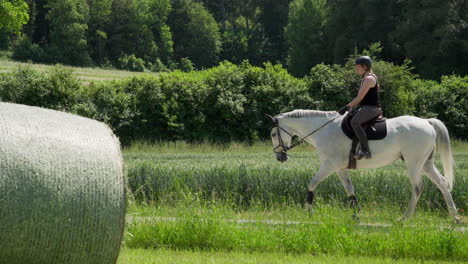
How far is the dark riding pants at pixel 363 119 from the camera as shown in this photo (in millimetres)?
11625

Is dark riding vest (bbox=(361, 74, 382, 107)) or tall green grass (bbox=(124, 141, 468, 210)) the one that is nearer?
dark riding vest (bbox=(361, 74, 382, 107))

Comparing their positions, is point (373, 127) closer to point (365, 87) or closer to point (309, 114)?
point (365, 87)

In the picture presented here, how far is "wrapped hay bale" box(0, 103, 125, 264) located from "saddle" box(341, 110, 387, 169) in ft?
21.6

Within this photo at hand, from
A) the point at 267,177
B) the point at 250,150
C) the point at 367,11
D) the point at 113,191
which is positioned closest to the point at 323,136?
the point at 267,177

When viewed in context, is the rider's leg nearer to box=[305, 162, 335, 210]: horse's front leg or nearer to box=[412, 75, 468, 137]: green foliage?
box=[305, 162, 335, 210]: horse's front leg

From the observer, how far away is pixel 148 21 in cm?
9181

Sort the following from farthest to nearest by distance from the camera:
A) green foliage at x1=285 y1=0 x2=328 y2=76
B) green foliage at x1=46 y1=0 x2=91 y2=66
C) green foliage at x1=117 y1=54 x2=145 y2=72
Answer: green foliage at x1=117 y1=54 x2=145 y2=72 < green foliage at x1=46 y1=0 x2=91 y2=66 < green foliage at x1=285 y1=0 x2=328 y2=76

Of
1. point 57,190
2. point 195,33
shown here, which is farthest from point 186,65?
point 57,190

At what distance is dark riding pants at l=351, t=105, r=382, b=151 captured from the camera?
11.6 meters

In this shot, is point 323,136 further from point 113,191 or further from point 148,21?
point 148,21

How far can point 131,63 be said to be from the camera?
8506 cm

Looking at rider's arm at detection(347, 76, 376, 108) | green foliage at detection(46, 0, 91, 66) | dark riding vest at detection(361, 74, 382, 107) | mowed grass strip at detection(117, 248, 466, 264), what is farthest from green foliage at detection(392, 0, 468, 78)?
mowed grass strip at detection(117, 248, 466, 264)

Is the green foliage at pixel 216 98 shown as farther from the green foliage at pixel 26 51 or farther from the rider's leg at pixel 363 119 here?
the green foliage at pixel 26 51

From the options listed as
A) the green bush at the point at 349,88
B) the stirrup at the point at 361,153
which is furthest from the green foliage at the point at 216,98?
the stirrup at the point at 361,153
